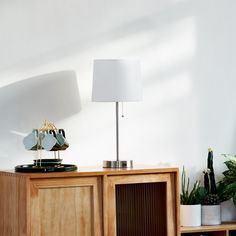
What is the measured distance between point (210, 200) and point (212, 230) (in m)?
0.17

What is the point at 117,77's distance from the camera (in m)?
A: 3.65

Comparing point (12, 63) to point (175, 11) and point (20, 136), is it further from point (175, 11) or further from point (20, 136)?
point (175, 11)

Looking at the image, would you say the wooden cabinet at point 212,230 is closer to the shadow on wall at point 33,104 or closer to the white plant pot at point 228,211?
the white plant pot at point 228,211

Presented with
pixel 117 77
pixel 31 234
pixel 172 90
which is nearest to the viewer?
pixel 31 234

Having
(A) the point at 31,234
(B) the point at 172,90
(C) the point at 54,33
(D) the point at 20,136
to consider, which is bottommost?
(A) the point at 31,234

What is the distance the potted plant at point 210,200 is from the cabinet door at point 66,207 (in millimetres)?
806

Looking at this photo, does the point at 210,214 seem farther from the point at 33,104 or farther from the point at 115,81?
the point at 33,104

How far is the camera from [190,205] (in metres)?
3.99

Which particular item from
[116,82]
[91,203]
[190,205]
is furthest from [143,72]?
[91,203]

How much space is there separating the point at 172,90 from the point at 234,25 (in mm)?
570

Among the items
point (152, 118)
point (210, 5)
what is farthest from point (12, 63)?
point (210, 5)

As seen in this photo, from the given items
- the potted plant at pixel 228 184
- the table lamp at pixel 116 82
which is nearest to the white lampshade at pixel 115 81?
the table lamp at pixel 116 82

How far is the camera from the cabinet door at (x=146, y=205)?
358 centimetres

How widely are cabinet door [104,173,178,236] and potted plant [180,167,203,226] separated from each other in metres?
0.32
